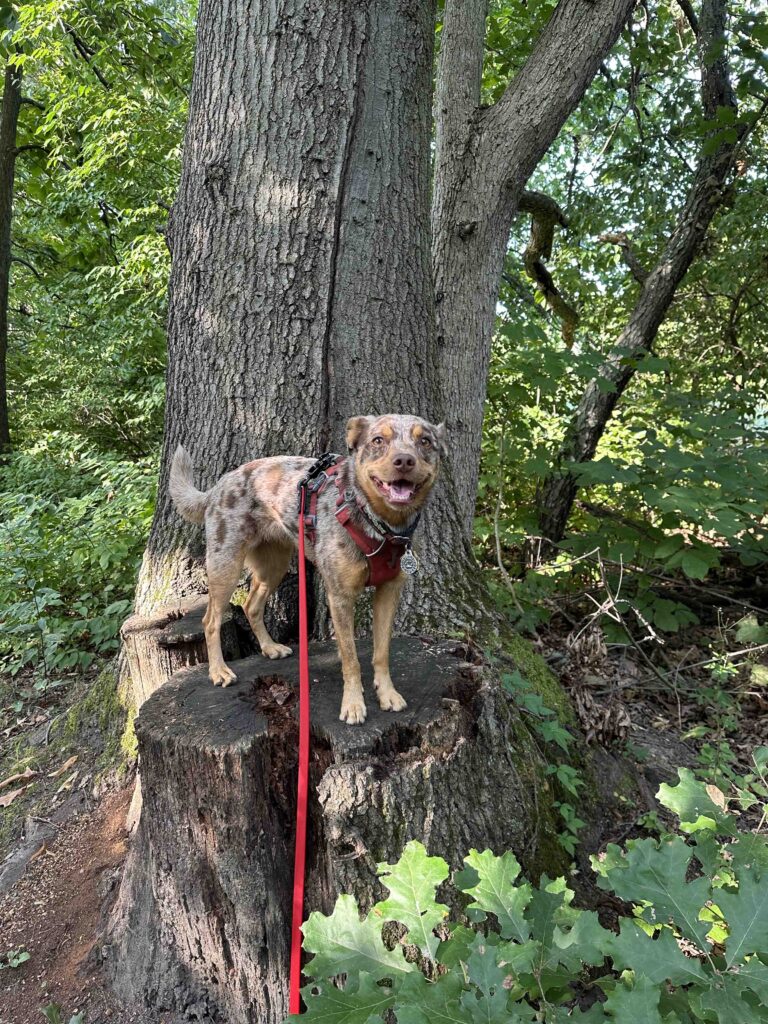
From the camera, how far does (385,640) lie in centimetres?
260

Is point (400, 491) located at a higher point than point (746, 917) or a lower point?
higher

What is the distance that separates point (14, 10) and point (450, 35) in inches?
303

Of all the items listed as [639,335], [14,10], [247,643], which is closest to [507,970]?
[247,643]

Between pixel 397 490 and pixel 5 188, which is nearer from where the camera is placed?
pixel 397 490

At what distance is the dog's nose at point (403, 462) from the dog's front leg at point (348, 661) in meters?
0.61

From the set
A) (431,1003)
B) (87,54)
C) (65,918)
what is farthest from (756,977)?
(87,54)

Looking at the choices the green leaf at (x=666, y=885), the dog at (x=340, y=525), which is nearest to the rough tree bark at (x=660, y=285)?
the dog at (x=340, y=525)

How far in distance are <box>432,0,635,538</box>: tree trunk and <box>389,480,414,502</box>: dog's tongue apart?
78.9 inches

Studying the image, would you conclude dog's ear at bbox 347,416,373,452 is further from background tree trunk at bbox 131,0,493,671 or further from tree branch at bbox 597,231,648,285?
tree branch at bbox 597,231,648,285

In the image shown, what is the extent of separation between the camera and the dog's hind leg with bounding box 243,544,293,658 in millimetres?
3246

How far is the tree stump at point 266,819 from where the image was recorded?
2.12 meters

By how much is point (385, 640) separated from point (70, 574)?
13.9ft

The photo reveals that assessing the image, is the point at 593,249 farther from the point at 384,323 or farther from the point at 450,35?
the point at 384,323

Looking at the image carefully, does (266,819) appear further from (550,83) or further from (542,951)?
(550,83)
